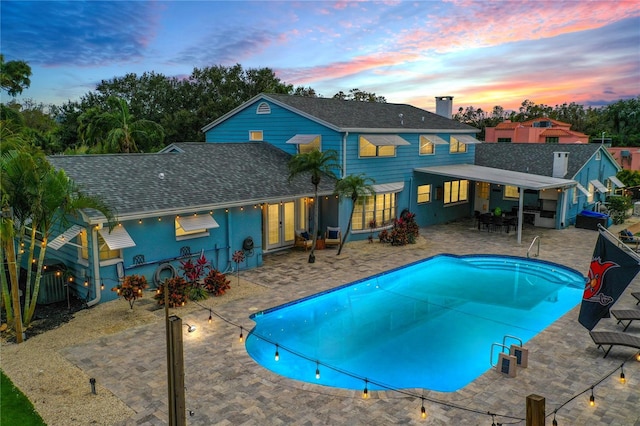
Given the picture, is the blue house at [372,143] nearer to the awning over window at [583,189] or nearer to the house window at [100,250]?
the awning over window at [583,189]

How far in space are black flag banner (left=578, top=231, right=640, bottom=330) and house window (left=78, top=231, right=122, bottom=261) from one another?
11966mm

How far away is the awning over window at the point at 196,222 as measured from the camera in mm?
14519

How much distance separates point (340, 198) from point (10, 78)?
2736cm

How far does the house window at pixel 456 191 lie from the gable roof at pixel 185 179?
908 cm

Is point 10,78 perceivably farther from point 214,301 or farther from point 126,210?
point 214,301

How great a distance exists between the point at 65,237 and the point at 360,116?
1497 centimetres

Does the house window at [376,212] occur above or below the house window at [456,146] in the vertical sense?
below

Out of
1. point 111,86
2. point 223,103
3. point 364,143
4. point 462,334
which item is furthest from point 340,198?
point 111,86

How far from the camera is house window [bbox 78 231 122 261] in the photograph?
13.1 metres

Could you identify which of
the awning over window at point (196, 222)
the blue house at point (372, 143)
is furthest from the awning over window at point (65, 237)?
the blue house at point (372, 143)

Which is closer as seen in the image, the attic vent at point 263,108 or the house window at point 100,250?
the house window at point 100,250

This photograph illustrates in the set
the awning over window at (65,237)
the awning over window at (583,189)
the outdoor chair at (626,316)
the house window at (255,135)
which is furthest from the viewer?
the awning over window at (583,189)

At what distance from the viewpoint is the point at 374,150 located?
71.8ft

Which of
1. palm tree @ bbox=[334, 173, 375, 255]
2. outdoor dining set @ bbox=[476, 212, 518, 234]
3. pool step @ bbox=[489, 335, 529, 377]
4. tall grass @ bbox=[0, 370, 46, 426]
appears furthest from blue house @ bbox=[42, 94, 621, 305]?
pool step @ bbox=[489, 335, 529, 377]
